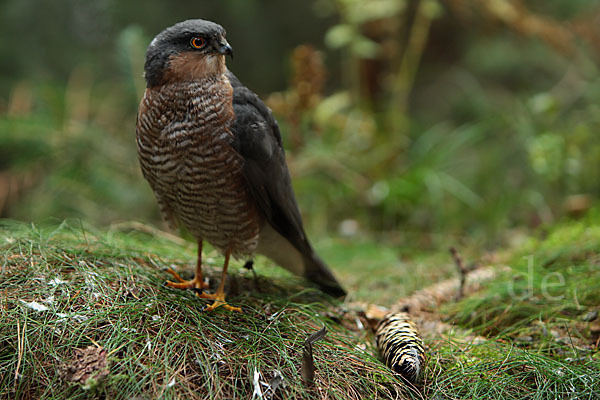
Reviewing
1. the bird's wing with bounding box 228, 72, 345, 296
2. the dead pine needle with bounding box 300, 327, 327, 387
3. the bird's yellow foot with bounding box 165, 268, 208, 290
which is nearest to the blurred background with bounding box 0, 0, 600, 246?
the bird's yellow foot with bounding box 165, 268, 208, 290

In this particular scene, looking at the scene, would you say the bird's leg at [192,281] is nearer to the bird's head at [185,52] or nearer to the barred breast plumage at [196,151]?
the barred breast plumage at [196,151]

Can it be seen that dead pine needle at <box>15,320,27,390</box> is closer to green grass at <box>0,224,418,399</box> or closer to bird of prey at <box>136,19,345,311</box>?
green grass at <box>0,224,418,399</box>

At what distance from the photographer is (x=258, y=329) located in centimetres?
228

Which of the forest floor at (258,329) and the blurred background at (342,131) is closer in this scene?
the forest floor at (258,329)

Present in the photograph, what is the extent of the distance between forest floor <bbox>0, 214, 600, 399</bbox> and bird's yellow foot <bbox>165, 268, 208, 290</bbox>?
7cm

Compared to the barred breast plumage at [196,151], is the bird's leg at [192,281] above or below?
below

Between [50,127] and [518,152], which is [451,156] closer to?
[518,152]

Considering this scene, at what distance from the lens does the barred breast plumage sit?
2445 millimetres

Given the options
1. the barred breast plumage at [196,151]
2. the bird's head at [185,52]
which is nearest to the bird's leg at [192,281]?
the barred breast plumage at [196,151]

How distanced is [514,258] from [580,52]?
4.40 m

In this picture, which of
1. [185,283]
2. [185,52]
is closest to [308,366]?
[185,283]

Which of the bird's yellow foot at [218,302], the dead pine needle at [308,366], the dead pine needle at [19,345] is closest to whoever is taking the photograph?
the dead pine needle at [19,345]

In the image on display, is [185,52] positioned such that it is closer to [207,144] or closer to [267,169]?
[207,144]

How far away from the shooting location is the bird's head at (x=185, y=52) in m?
2.51
